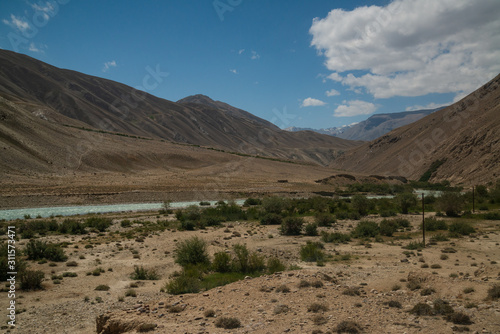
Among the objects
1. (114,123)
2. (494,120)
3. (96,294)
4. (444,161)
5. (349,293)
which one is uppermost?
(114,123)

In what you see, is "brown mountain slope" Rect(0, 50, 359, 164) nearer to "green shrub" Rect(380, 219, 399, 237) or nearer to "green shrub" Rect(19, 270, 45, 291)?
"green shrub" Rect(19, 270, 45, 291)

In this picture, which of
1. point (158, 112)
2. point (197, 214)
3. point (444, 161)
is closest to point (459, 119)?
point (444, 161)

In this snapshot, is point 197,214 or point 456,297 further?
point 197,214

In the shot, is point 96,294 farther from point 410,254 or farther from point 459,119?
point 459,119

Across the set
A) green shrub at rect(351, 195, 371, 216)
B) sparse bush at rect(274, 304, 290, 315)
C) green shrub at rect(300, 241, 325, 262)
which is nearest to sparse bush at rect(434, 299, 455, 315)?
sparse bush at rect(274, 304, 290, 315)

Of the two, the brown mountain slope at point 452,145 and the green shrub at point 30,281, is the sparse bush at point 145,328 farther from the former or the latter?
the brown mountain slope at point 452,145

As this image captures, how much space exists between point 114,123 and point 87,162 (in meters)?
67.7

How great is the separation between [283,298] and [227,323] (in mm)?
2280

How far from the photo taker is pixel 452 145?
81.5 m

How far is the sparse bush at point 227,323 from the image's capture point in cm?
859

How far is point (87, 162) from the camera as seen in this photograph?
232 feet

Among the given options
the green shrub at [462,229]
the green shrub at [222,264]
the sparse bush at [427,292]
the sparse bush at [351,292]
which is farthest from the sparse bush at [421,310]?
the green shrub at [462,229]

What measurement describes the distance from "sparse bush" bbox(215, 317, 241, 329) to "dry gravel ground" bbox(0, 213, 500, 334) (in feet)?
0.45

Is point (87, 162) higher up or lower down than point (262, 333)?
higher up
